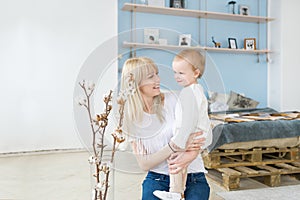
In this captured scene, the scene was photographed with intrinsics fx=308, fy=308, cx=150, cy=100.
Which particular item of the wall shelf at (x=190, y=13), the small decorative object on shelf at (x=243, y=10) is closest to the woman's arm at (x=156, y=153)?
the wall shelf at (x=190, y=13)

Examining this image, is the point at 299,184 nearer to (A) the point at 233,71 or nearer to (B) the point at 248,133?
(B) the point at 248,133

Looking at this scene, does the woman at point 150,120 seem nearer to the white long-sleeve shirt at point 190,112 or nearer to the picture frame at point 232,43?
the white long-sleeve shirt at point 190,112

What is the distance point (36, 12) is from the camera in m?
3.61

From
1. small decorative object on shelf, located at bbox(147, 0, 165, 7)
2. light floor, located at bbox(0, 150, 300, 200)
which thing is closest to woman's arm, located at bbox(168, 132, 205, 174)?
light floor, located at bbox(0, 150, 300, 200)

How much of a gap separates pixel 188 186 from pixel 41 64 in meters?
2.95

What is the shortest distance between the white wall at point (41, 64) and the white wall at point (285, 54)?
2.72 metres

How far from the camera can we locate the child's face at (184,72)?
74 cm

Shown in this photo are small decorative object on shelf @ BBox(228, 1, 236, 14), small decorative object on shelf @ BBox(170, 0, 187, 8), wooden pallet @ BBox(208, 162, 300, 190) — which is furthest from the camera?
small decorative object on shelf @ BBox(228, 1, 236, 14)

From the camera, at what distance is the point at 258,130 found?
2.40 m

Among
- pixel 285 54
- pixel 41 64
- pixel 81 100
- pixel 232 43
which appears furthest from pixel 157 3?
pixel 81 100

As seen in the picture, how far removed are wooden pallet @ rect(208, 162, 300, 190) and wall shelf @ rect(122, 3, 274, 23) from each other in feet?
8.13

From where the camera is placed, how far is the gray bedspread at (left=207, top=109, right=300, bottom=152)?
7.64 ft

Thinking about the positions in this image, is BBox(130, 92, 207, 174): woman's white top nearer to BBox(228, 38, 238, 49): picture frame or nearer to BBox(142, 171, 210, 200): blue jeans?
BBox(142, 171, 210, 200): blue jeans

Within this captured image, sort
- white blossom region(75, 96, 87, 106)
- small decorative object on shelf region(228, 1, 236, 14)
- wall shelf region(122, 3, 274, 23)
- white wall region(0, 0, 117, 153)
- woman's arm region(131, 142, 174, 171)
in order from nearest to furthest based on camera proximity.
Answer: white blossom region(75, 96, 87, 106), woman's arm region(131, 142, 174, 171), white wall region(0, 0, 117, 153), wall shelf region(122, 3, 274, 23), small decorative object on shelf region(228, 1, 236, 14)
